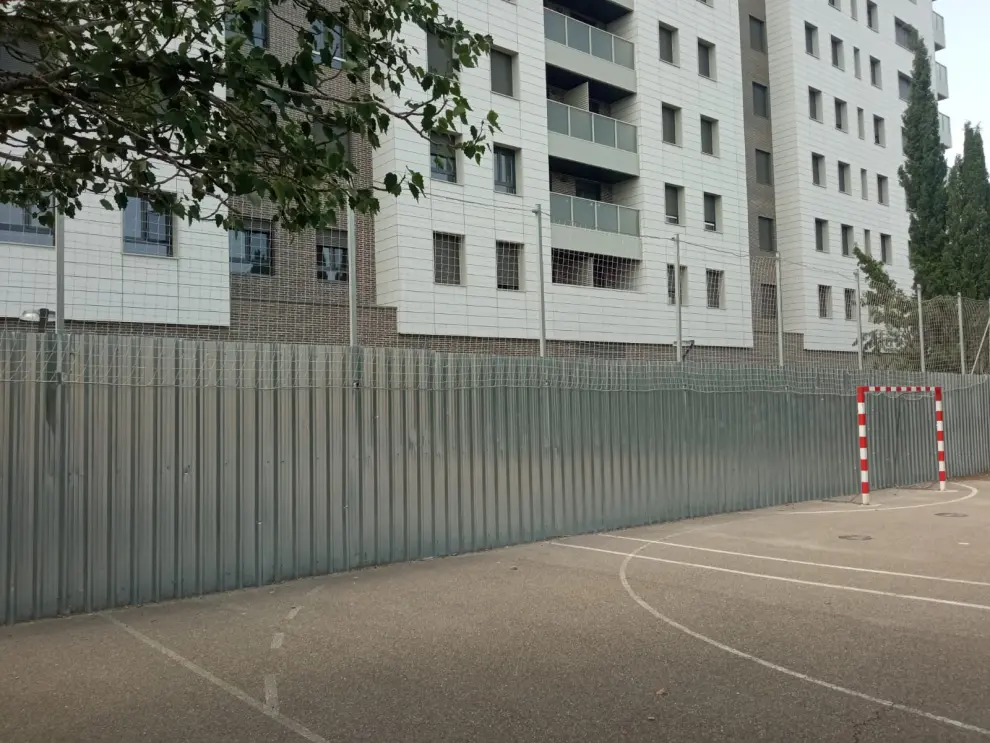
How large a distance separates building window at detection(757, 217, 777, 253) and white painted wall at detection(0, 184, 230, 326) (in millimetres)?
24863

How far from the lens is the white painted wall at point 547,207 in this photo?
20.9m

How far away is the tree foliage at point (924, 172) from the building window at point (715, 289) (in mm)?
10175

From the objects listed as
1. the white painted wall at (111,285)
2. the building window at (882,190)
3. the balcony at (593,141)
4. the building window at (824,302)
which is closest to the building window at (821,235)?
the building window at (824,302)

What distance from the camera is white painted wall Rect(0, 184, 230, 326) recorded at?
10.0 meters

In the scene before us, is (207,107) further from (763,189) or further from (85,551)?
(763,189)

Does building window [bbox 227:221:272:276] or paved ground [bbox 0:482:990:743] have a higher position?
building window [bbox 227:221:272:276]

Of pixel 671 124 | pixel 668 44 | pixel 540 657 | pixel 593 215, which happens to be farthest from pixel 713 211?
pixel 540 657

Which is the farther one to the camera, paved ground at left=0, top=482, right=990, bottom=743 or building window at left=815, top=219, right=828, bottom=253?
building window at left=815, top=219, right=828, bottom=253

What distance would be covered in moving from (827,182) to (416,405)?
98.5 ft

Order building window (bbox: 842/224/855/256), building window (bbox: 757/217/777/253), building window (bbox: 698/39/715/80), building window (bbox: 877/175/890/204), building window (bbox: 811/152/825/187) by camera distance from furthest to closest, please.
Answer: building window (bbox: 877/175/890/204)
building window (bbox: 842/224/855/256)
building window (bbox: 811/152/825/187)
building window (bbox: 757/217/777/253)
building window (bbox: 698/39/715/80)

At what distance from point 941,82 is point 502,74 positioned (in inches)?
1174

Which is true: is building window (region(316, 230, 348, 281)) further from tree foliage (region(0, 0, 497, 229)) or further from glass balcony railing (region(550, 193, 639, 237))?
tree foliage (region(0, 0, 497, 229))

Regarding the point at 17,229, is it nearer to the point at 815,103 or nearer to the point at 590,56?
the point at 590,56

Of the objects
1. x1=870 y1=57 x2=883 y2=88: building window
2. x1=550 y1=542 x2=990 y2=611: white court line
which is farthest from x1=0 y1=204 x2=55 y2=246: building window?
x1=870 y1=57 x2=883 y2=88: building window
